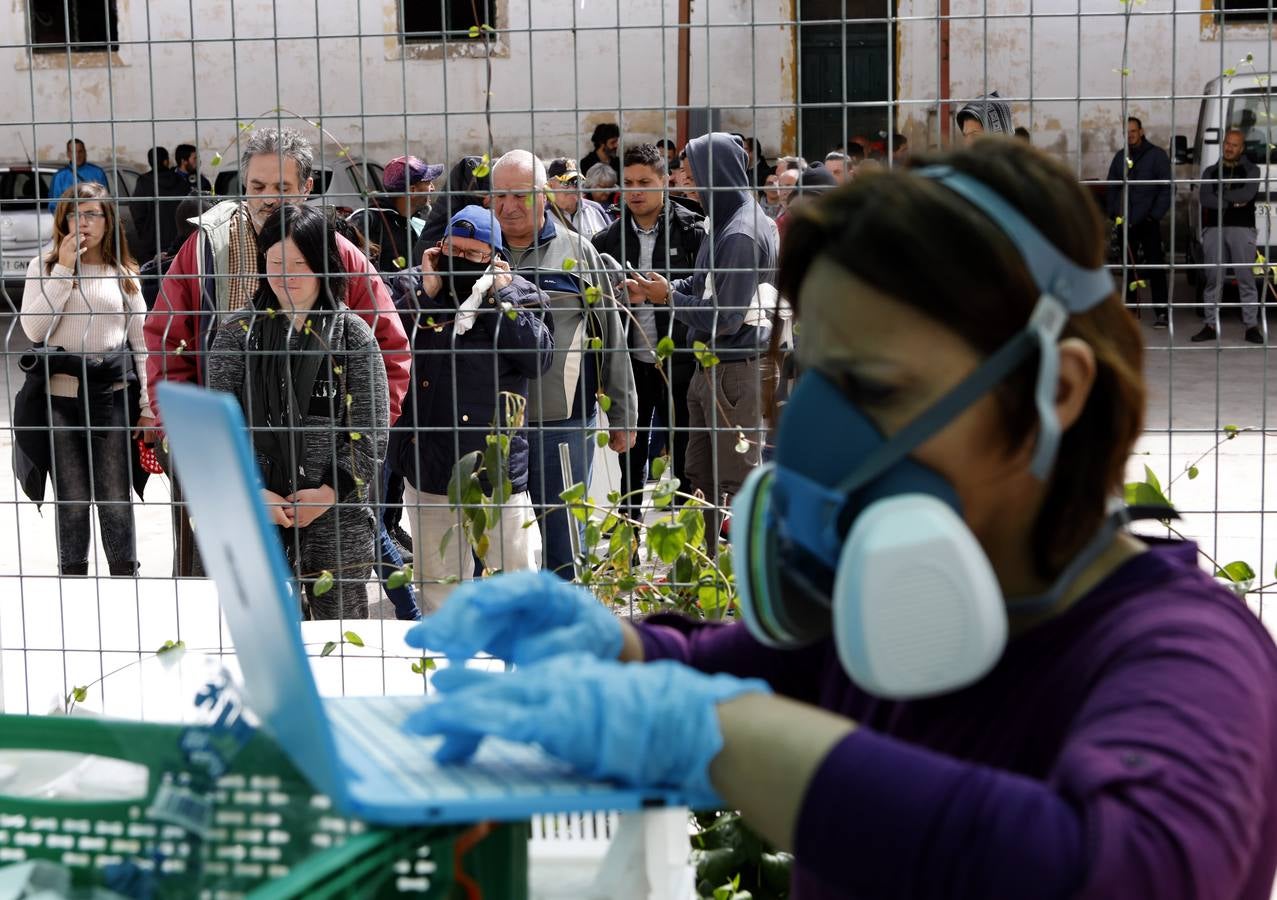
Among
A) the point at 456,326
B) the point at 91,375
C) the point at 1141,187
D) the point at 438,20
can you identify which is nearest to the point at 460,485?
the point at 456,326

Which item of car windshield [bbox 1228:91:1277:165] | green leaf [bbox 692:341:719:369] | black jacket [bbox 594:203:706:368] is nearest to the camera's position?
car windshield [bbox 1228:91:1277:165]

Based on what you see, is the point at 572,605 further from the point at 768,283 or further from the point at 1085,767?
the point at 768,283

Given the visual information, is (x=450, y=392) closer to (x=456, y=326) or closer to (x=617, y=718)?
(x=456, y=326)

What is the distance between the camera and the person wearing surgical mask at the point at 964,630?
3.44ft

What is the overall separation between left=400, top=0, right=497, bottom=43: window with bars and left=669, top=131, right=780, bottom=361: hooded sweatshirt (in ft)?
2.10

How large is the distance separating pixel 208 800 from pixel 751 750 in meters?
0.51

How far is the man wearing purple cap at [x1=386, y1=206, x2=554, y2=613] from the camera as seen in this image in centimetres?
429

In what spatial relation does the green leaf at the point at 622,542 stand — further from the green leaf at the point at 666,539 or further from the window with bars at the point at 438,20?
the window with bars at the point at 438,20

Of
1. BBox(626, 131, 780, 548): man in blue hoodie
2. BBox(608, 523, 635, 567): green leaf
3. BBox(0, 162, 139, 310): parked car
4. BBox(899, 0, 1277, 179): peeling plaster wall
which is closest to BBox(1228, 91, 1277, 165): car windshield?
BBox(899, 0, 1277, 179): peeling plaster wall

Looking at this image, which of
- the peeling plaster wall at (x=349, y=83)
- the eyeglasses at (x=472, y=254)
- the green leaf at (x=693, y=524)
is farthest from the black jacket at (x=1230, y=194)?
the peeling plaster wall at (x=349, y=83)

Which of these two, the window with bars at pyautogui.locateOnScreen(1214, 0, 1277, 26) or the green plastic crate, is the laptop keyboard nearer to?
the green plastic crate

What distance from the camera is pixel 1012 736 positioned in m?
1.25

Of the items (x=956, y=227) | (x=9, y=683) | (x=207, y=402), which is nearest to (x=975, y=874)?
(x=956, y=227)

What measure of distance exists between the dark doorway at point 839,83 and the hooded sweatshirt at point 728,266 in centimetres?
24
